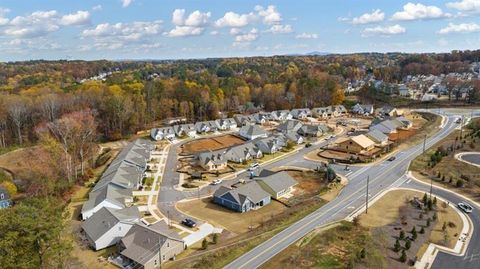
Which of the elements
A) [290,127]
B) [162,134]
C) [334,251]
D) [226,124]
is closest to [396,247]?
[334,251]

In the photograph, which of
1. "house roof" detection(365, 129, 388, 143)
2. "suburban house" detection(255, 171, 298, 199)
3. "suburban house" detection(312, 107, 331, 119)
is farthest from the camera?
"suburban house" detection(312, 107, 331, 119)

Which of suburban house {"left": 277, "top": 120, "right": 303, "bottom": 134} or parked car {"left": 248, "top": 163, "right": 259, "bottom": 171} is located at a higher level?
suburban house {"left": 277, "top": 120, "right": 303, "bottom": 134}

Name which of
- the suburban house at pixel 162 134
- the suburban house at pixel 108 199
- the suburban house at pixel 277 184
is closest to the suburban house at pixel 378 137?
the suburban house at pixel 277 184

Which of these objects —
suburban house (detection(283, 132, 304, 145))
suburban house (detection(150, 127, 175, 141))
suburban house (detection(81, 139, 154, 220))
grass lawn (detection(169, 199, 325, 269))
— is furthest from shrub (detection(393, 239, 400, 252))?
suburban house (detection(150, 127, 175, 141))

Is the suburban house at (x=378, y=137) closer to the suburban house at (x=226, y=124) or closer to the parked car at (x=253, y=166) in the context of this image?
the parked car at (x=253, y=166)

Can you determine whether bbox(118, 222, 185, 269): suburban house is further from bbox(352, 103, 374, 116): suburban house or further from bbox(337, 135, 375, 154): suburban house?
bbox(352, 103, 374, 116): suburban house

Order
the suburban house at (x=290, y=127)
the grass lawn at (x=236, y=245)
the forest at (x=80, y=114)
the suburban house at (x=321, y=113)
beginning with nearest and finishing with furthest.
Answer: the forest at (x=80, y=114) → the grass lawn at (x=236, y=245) → the suburban house at (x=290, y=127) → the suburban house at (x=321, y=113)

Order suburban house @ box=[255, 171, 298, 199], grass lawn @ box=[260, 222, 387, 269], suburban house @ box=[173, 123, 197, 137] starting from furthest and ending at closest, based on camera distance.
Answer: suburban house @ box=[173, 123, 197, 137], suburban house @ box=[255, 171, 298, 199], grass lawn @ box=[260, 222, 387, 269]

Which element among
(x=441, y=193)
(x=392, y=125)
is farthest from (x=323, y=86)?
(x=441, y=193)
